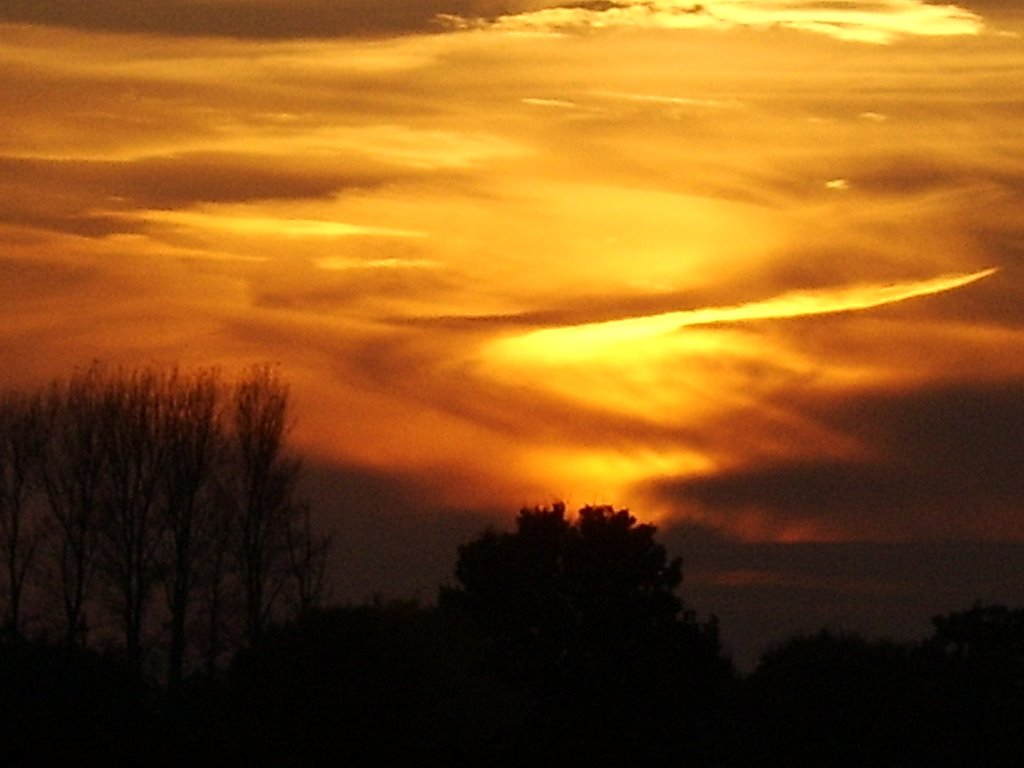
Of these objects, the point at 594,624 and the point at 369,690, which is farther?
the point at 594,624

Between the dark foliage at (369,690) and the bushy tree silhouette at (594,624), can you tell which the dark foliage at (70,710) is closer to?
the dark foliage at (369,690)

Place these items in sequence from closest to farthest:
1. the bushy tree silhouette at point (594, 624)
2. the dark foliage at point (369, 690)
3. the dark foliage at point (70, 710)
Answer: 1. the dark foliage at point (70, 710)
2. the dark foliage at point (369, 690)
3. the bushy tree silhouette at point (594, 624)

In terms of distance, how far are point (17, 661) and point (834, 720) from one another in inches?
740

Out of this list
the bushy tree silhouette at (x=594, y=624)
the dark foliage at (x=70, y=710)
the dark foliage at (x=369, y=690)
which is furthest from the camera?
the bushy tree silhouette at (x=594, y=624)

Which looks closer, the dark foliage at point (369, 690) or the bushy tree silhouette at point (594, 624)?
the dark foliage at point (369, 690)

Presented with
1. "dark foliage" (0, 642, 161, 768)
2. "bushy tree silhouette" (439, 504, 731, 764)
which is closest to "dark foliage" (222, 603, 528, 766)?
"dark foliage" (0, 642, 161, 768)

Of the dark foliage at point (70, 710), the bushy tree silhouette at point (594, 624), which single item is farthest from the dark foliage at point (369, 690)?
the bushy tree silhouette at point (594, 624)

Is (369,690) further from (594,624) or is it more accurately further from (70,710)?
(594,624)

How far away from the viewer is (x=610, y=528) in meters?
70.7

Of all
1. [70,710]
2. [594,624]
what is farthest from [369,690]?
[594,624]

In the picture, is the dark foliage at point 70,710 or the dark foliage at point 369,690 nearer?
the dark foliage at point 70,710

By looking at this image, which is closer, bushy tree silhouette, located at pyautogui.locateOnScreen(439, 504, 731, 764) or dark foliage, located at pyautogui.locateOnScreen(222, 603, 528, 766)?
dark foliage, located at pyautogui.locateOnScreen(222, 603, 528, 766)

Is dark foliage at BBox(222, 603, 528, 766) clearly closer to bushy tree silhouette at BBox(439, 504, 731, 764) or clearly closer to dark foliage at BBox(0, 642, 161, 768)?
dark foliage at BBox(0, 642, 161, 768)

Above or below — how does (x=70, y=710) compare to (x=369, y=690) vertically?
below
